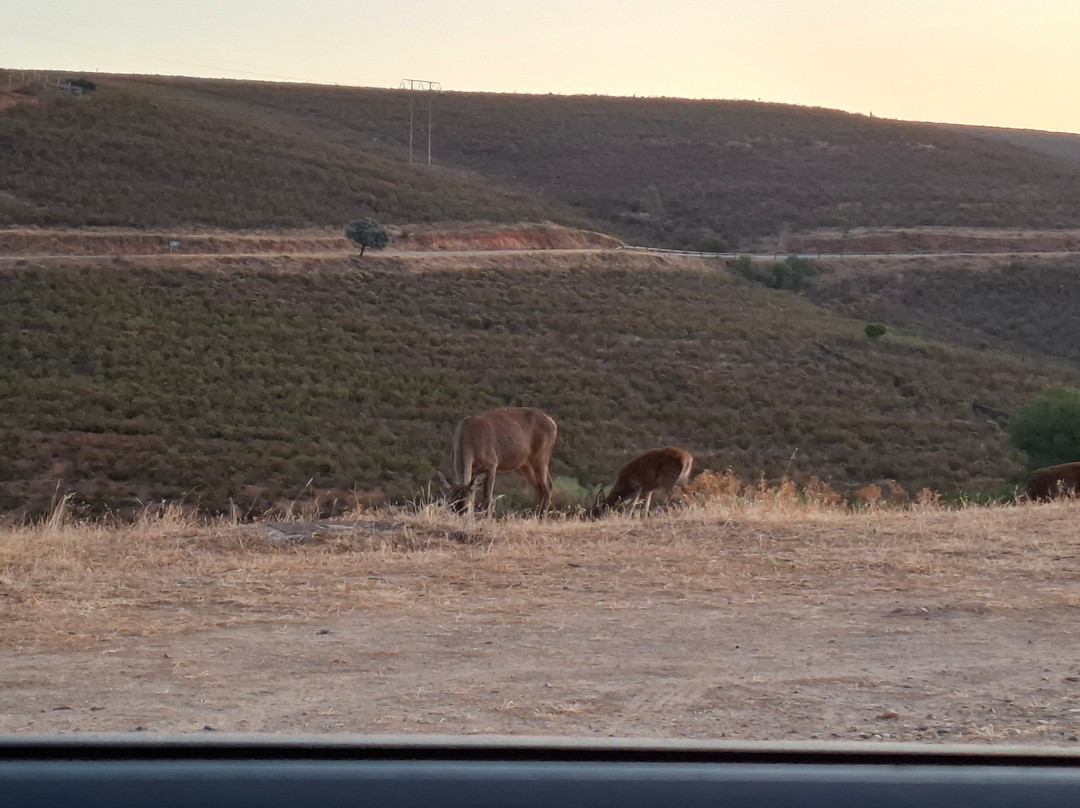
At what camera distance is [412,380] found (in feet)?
118

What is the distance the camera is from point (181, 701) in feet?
19.0

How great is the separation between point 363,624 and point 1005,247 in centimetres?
6926

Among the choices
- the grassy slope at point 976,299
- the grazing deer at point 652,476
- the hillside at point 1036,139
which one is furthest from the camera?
the hillside at point 1036,139

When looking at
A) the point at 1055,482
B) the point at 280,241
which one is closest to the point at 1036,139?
the point at 280,241

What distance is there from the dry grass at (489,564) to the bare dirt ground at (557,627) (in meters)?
0.03

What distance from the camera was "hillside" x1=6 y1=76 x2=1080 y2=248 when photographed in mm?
61188

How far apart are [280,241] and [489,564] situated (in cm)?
4858

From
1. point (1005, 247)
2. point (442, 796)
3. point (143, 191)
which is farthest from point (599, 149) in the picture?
point (442, 796)

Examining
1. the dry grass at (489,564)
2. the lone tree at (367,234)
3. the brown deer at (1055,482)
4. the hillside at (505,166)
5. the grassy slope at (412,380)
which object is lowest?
A: the grassy slope at (412,380)

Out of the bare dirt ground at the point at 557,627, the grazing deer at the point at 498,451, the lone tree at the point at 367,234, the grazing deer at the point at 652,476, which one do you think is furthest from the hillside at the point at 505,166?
the bare dirt ground at the point at 557,627

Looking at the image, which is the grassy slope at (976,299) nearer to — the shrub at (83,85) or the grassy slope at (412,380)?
Answer: the grassy slope at (412,380)

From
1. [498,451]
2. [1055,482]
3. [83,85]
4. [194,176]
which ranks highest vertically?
[83,85]

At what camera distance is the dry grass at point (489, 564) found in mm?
7867

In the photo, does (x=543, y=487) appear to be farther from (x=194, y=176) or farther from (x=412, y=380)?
(x=194, y=176)
